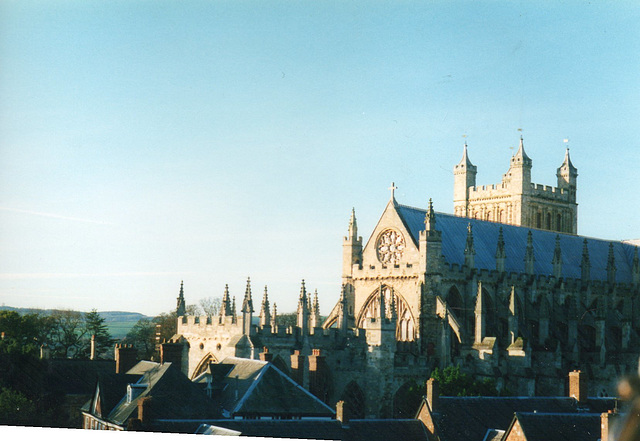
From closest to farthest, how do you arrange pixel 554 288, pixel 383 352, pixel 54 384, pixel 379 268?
pixel 54 384 → pixel 383 352 → pixel 379 268 → pixel 554 288

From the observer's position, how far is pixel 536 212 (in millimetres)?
50906

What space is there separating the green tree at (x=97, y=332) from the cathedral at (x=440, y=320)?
4508 millimetres

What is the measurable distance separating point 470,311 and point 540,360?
3.50 m

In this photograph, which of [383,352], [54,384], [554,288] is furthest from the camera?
[554,288]

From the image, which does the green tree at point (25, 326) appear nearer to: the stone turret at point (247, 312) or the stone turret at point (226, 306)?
the stone turret at point (226, 306)

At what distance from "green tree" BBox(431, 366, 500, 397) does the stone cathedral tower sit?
22.5 meters

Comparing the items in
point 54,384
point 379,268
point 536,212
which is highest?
point 536,212

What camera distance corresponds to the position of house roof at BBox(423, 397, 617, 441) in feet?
65.6

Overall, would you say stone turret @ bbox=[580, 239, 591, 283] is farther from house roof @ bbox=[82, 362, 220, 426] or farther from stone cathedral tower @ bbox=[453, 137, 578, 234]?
house roof @ bbox=[82, 362, 220, 426]

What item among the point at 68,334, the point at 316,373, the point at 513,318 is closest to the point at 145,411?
the point at 316,373

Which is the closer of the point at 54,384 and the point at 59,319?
the point at 54,384

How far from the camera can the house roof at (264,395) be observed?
853 inches

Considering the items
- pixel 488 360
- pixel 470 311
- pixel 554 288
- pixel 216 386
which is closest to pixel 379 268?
pixel 470 311

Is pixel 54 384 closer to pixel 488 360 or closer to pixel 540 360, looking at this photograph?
pixel 488 360
